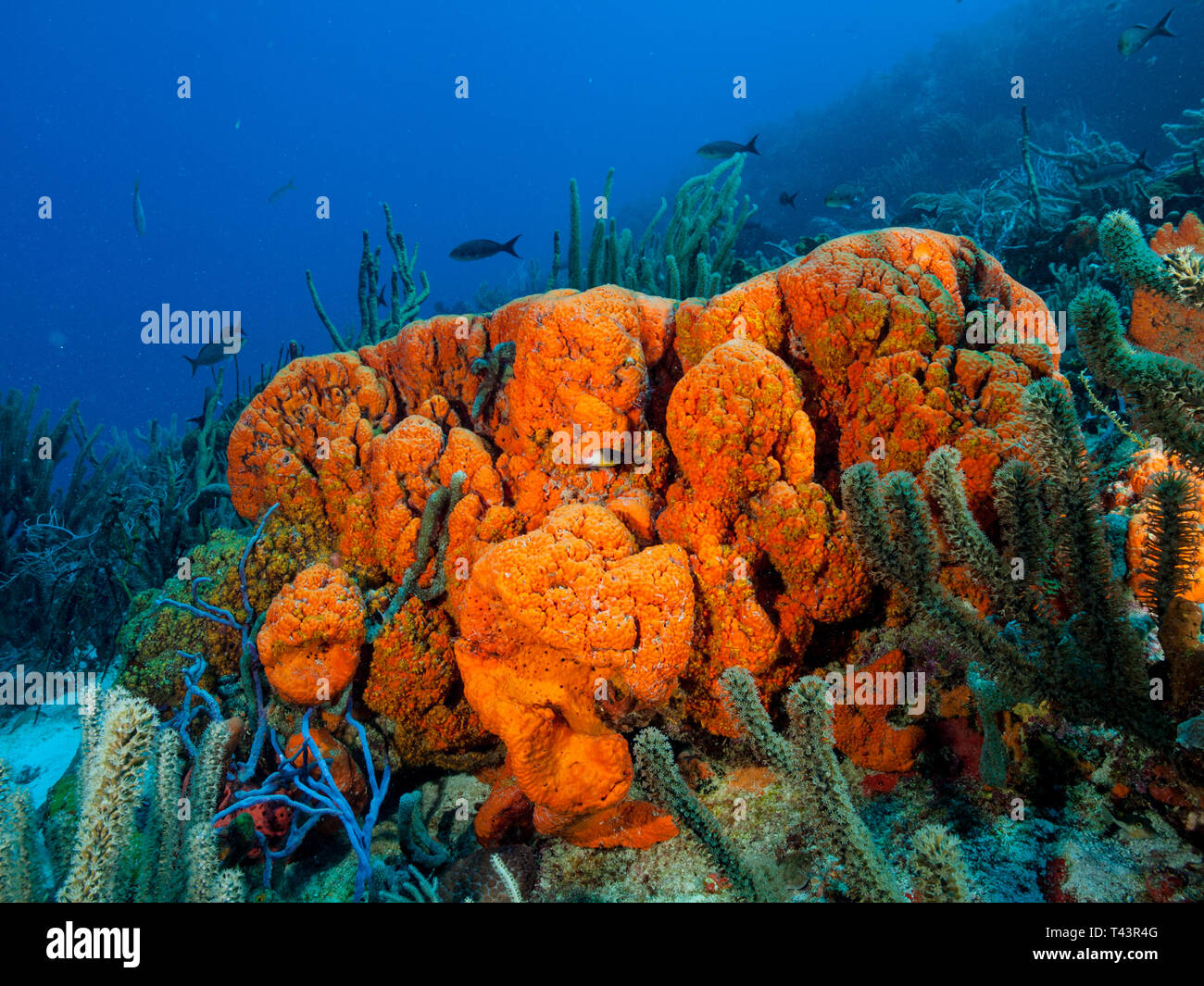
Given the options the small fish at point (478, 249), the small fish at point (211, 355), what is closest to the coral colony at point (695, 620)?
the small fish at point (478, 249)

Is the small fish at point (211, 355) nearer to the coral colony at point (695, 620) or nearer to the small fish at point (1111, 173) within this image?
the coral colony at point (695, 620)

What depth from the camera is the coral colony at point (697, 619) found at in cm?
161

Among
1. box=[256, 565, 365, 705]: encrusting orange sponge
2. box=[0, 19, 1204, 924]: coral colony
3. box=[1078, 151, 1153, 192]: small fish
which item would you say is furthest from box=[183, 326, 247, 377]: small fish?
box=[1078, 151, 1153, 192]: small fish

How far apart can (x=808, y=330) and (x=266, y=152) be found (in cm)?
13924

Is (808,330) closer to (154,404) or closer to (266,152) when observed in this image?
(154,404)

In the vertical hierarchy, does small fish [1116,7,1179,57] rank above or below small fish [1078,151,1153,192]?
above

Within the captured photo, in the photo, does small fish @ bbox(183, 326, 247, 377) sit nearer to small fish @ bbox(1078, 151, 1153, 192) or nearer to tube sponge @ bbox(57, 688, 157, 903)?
tube sponge @ bbox(57, 688, 157, 903)

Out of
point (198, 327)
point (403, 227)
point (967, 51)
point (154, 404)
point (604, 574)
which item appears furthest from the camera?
point (403, 227)

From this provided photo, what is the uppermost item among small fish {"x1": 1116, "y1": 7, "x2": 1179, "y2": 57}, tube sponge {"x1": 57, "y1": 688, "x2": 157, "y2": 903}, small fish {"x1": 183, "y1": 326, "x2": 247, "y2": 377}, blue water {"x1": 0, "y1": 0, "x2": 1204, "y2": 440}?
blue water {"x1": 0, "y1": 0, "x2": 1204, "y2": 440}

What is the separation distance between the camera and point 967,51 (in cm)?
2288

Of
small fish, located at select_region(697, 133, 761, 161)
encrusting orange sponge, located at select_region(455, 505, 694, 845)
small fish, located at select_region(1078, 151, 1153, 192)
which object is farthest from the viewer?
small fish, located at select_region(697, 133, 761, 161)

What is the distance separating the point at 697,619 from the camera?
7.36 ft

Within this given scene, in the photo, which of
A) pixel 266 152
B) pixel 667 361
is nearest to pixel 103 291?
pixel 266 152

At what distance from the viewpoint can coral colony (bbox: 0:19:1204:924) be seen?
1.61m
